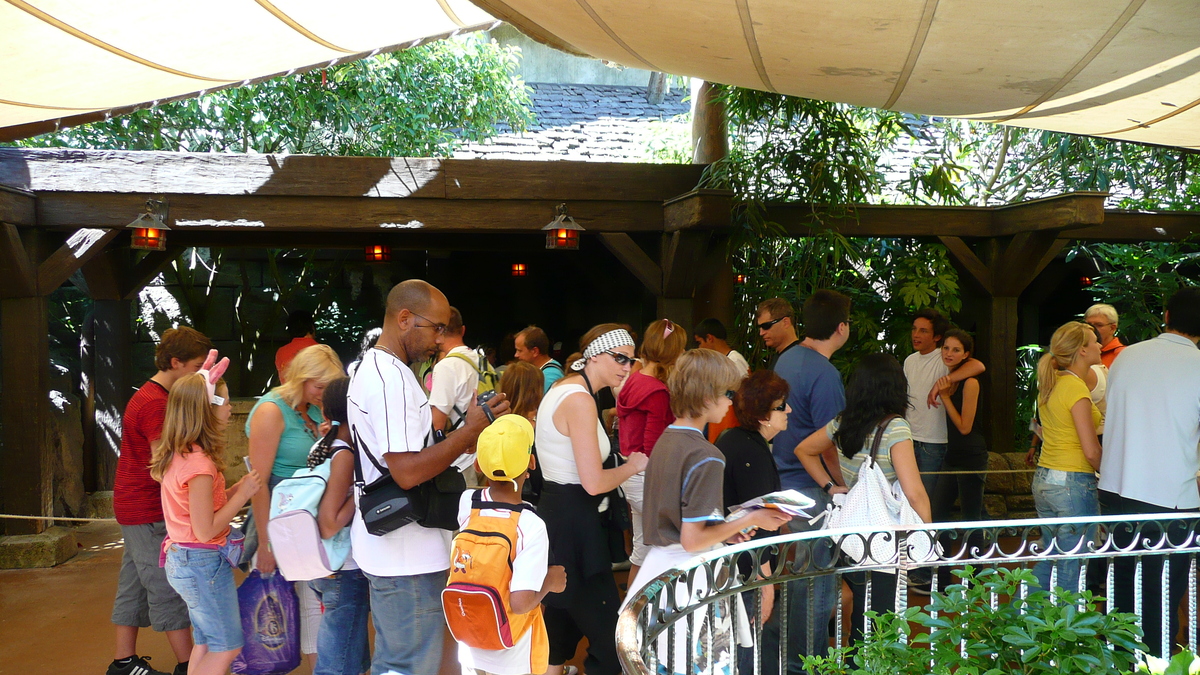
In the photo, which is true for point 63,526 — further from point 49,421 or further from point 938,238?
point 938,238

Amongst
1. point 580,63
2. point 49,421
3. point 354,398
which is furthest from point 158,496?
point 580,63

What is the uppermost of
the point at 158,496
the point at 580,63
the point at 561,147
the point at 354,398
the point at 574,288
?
the point at 580,63

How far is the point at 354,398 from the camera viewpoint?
2.50 metres

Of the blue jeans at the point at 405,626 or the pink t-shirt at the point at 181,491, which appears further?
the pink t-shirt at the point at 181,491

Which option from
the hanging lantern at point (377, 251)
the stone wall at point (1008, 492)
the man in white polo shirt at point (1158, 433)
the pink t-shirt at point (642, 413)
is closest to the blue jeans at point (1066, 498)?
the man in white polo shirt at point (1158, 433)

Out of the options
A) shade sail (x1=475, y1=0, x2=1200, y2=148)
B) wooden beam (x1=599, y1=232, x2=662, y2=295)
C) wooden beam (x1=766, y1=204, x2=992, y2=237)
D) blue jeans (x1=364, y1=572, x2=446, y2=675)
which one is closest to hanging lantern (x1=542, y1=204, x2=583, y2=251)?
wooden beam (x1=599, y1=232, x2=662, y2=295)

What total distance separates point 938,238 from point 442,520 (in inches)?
202

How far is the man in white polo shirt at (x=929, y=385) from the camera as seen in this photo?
4.77 metres

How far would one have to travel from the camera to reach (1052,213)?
236 inches

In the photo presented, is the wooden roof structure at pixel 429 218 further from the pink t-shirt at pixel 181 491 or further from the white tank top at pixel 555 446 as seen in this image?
the pink t-shirt at pixel 181 491

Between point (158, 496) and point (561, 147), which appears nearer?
point (158, 496)

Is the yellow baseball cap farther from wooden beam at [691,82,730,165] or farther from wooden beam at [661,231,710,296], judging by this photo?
wooden beam at [691,82,730,165]

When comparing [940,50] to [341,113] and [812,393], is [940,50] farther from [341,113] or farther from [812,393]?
[341,113]

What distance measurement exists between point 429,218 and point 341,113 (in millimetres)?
4082
